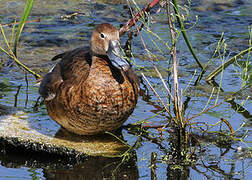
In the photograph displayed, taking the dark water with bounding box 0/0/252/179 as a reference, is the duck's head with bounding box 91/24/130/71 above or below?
above

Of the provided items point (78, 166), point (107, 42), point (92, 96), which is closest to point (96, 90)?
point (92, 96)

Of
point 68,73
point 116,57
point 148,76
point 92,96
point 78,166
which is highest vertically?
point 116,57

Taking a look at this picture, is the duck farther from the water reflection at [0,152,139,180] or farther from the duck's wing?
the water reflection at [0,152,139,180]

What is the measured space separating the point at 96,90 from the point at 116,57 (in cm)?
36

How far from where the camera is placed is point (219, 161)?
4266mm

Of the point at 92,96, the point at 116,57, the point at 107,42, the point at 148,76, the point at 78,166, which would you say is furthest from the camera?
the point at 148,76

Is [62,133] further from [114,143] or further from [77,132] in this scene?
[114,143]

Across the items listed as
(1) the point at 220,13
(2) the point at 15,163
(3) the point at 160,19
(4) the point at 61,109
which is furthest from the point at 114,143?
(1) the point at 220,13

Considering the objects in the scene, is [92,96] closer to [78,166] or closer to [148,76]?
[78,166]

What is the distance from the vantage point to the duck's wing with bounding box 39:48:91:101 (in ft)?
15.2

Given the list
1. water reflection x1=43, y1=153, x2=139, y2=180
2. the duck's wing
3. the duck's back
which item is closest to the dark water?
water reflection x1=43, y1=153, x2=139, y2=180

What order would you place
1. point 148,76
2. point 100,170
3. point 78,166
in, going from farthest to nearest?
point 148,76 < point 78,166 < point 100,170

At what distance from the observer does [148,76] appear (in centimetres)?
647

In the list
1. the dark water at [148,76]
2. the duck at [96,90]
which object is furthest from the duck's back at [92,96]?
the dark water at [148,76]
